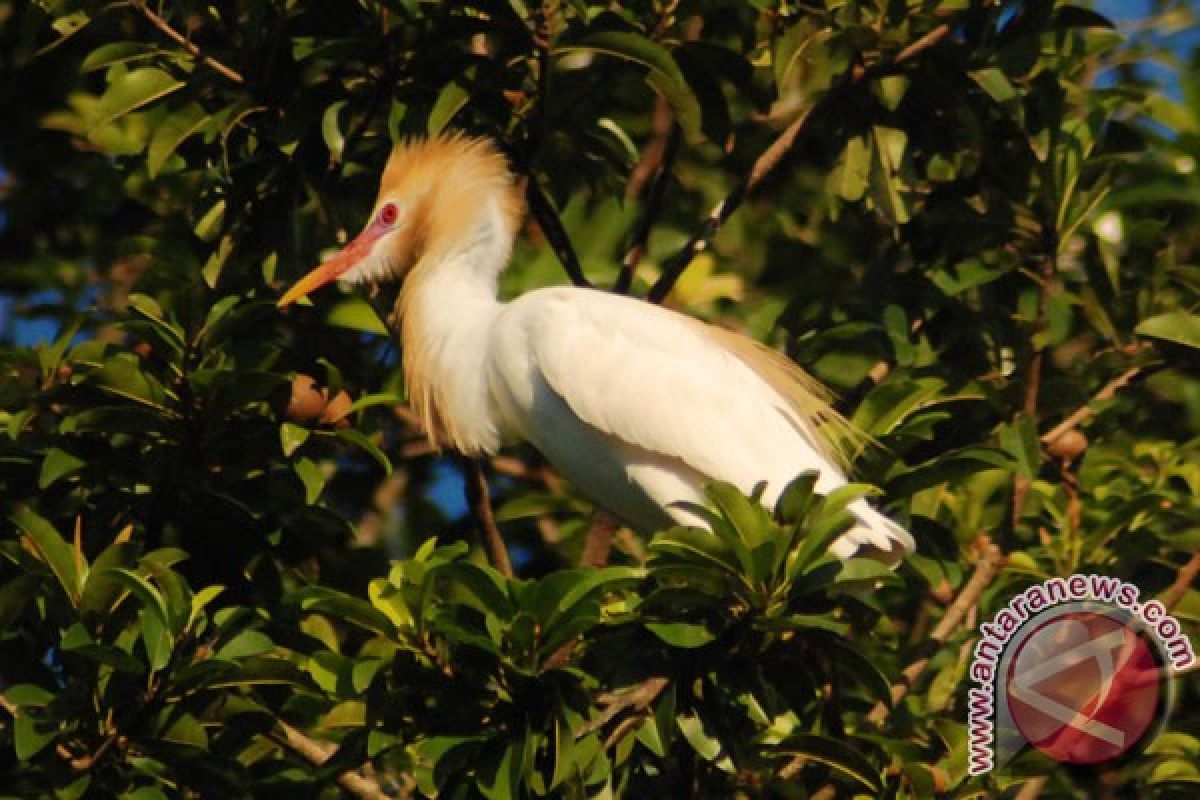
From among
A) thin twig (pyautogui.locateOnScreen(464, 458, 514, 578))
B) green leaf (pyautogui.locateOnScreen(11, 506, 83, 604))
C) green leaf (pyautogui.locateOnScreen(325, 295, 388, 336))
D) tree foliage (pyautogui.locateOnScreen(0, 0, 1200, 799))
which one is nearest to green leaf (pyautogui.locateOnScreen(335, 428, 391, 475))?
tree foliage (pyautogui.locateOnScreen(0, 0, 1200, 799))

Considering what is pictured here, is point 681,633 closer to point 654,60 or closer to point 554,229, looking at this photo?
point 654,60

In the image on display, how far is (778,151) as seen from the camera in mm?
4902

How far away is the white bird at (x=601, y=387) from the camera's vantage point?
15.2 ft

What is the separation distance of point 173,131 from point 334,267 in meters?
0.63

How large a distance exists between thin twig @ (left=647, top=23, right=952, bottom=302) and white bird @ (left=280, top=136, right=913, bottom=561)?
13cm

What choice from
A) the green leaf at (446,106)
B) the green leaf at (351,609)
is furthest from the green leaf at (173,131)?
the green leaf at (351,609)

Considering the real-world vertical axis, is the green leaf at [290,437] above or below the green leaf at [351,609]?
below

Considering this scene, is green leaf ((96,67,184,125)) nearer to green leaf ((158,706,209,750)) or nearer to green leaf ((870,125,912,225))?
green leaf ((158,706,209,750))

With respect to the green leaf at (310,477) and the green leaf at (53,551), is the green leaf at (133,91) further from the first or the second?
the green leaf at (53,551)

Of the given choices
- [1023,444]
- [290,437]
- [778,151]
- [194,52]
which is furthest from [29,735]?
[778,151]

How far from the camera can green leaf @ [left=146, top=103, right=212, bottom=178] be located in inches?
178

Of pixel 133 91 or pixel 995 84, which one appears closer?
pixel 133 91

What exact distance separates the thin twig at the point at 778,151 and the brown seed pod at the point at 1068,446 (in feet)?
3.16

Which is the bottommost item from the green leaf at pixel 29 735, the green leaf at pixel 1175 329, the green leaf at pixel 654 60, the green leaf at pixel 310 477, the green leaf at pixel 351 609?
the green leaf at pixel 29 735
